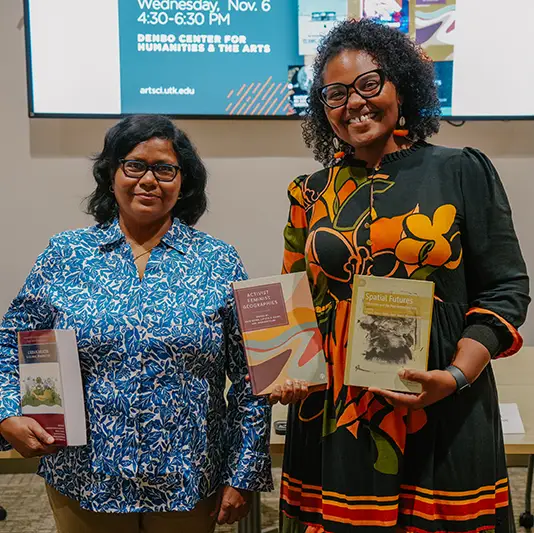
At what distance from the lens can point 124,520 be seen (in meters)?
1.39

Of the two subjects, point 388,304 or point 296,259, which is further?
point 296,259

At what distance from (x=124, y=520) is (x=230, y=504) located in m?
0.24

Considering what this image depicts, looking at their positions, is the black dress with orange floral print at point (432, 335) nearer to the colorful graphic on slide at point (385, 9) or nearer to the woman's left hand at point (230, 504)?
the woman's left hand at point (230, 504)

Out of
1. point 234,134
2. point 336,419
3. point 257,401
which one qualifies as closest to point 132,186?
point 257,401

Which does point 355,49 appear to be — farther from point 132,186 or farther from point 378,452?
point 378,452

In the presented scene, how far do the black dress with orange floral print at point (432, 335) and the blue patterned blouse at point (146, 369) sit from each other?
26cm

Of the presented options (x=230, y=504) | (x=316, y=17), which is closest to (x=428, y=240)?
(x=230, y=504)

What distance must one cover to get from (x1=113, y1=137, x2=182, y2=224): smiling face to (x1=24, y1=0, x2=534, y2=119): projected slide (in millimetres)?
1635

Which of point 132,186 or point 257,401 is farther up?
point 132,186

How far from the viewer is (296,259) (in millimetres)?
1434

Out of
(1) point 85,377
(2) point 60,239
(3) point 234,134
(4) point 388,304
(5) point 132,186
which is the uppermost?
(3) point 234,134

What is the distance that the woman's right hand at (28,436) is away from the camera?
134 cm

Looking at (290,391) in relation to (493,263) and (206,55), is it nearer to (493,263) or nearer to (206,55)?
(493,263)

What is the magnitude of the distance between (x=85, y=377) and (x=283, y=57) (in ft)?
6.88
